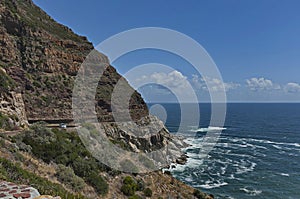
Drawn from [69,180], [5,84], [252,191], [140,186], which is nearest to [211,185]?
[252,191]

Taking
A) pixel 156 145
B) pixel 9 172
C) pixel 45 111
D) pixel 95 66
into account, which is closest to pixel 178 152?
pixel 156 145

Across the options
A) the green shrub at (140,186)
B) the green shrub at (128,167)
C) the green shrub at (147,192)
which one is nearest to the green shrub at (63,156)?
the green shrub at (128,167)

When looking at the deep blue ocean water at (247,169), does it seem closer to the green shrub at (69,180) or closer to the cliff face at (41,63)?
the cliff face at (41,63)

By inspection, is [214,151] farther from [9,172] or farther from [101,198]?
[9,172]

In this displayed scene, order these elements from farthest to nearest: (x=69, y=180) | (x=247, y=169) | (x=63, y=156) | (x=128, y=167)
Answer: (x=247, y=169) < (x=128, y=167) < (x=63, y=156) < (x=69, y=180)

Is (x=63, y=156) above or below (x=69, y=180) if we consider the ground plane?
above

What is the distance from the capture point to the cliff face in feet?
95.7

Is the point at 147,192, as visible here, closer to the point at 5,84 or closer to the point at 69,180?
the point at 69,180

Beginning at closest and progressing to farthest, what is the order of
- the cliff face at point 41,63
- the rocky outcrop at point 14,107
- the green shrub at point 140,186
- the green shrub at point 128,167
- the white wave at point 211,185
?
the green shrub at point 140,186 → the green shrub at point 128,167 → the rocky outcrop at point 14,107 → the white wave at point 211,185 → the cliff face at point 41,63

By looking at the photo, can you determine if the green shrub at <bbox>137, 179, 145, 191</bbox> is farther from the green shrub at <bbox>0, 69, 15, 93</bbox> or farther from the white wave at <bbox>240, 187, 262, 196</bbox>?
the green shrub at <bbox>0, 69, 15, 93</bbox>

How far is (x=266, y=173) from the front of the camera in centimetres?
3372

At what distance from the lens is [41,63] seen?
32.9 m

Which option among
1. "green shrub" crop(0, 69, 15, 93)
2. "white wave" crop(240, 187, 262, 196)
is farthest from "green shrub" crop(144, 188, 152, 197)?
"green shrub" crop(0, 69, 15, 93)

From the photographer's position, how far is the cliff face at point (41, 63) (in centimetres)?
2916
